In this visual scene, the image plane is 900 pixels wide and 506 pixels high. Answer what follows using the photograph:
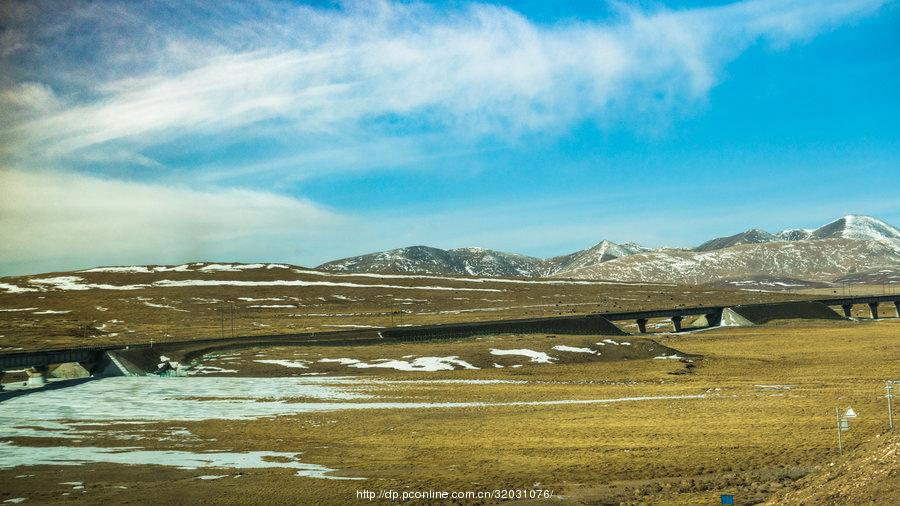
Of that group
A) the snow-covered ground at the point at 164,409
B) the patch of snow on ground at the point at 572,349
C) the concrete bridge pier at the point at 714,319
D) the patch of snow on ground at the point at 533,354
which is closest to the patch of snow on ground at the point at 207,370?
the snow-covered ground at the point at 164,409

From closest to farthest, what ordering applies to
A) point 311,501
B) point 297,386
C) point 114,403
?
1. point 311,501
2. point 114,403
3. point 297,386

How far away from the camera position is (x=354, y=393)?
58.0 meters

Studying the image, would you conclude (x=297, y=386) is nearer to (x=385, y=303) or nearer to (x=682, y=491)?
(x=682, y=491)

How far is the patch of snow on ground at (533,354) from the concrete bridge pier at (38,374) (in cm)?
4907

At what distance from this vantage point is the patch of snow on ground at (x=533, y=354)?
80.4m

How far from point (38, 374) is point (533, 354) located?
5487 centimetres

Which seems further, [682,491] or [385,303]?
[385,303]

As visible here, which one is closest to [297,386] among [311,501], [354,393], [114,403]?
[354,393]

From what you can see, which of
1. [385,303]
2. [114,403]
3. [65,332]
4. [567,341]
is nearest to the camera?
[114,403]

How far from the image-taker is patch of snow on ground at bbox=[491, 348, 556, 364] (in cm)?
8038

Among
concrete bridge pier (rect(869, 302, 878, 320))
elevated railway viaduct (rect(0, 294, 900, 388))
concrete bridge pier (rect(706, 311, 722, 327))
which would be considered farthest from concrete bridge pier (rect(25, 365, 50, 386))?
concrete bridge pier (rect(869, 302, 878, 320))

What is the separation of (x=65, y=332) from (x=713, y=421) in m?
126

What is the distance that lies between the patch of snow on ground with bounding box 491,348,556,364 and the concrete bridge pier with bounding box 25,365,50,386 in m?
49.1

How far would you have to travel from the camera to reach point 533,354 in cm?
8256
